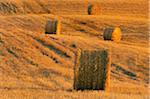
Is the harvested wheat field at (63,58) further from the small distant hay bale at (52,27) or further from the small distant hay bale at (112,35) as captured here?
the small distant hay bale at (112,35)

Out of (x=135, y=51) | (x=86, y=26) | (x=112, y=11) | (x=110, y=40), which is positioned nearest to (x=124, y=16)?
(x=112, y=11)

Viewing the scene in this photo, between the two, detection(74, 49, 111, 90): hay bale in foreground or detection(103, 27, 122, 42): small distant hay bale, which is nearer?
detection(74, 49, 111, 90): hay bale in foreground

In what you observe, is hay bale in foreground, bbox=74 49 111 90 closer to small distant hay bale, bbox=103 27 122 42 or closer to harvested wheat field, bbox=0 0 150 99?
harvested wheat field, bbox=0 0 150 99

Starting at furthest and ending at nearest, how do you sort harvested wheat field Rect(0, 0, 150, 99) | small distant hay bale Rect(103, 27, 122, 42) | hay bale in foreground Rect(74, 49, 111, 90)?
small distant hay bale Rect(103, 27, 122, 42)
hay bale in foreground Rect(74, 49, 111, 90)
harvested wheat field Rect(0, 0, 150, 99)

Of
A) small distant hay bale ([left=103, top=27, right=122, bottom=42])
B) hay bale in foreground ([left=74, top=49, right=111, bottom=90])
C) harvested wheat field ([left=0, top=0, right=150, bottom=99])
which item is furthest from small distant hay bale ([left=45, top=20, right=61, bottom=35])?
hay bale in foreground ([left=74, top=49, right=111, bottom=90])

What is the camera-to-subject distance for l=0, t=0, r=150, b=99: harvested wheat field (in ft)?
44.9

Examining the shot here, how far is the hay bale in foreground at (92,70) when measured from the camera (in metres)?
14.6

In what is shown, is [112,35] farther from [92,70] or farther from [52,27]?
[92,70]

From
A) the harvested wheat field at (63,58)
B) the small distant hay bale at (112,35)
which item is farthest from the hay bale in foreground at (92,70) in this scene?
the small distant hay bale at (112,35)

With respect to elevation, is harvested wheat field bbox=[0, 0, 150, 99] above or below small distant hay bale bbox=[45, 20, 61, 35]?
below

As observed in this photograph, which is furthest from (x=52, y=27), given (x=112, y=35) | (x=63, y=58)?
(x=63, y=58)

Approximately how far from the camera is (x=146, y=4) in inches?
2114

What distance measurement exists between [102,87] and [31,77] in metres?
4.77

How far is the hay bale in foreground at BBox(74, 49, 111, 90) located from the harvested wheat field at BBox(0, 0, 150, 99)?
41cm
